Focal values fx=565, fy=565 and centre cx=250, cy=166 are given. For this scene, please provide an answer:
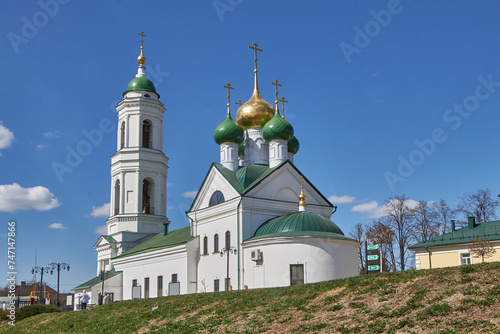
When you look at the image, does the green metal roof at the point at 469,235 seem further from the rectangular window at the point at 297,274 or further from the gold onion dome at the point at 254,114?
the gold onion dome at the point at 254,114

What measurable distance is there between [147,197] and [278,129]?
57.6ft

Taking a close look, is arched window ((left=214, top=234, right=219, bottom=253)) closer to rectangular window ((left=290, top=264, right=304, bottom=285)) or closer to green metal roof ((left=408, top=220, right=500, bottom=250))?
rectangular window ((left=290, top=264, right=304, bottom=285))

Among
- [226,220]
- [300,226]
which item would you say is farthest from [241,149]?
[300,226]

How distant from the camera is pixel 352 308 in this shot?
43.8 ft

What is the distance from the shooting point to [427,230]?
158 feet

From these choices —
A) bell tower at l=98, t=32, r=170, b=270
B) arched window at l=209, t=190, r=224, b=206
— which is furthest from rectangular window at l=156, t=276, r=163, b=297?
bell tower at l=98, t=32, r=170, b=270

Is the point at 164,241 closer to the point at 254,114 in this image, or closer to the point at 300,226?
the point at 254,114

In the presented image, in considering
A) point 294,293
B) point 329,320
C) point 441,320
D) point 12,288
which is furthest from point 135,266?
point 441,320

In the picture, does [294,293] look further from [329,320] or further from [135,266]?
[135,266]

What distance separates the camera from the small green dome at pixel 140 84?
153 feet

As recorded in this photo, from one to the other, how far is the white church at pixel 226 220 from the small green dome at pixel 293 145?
72 mm

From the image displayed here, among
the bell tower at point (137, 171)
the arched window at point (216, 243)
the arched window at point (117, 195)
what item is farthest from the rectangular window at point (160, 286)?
the arched window at point (117, 195)

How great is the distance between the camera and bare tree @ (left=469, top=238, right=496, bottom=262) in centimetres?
3145

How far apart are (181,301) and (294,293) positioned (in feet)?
18.1
